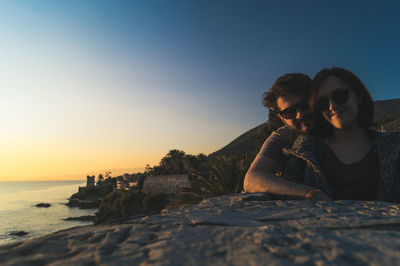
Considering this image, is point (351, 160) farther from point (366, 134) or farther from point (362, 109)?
point (362, 109)

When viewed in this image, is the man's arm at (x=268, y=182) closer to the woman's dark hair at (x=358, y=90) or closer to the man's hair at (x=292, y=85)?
the woman's dark hair at (x=358, y=90)

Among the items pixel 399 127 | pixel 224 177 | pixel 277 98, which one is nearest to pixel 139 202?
pixel 224 177

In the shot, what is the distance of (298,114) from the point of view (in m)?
2.67

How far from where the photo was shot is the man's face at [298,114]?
258 cm

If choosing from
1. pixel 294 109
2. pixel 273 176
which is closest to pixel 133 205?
pixel 294 109

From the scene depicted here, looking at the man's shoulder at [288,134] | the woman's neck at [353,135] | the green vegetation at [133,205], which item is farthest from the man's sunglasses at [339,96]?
the green vegetation at [133,205]

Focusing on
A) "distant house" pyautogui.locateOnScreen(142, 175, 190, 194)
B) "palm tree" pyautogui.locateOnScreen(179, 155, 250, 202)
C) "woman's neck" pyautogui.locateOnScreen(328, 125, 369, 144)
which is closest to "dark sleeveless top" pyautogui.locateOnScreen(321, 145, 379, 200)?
"woman's neck" pyautogui.locateOnScreen(328, 125, 369, 144)

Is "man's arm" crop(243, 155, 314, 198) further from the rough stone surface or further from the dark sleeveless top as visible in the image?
the rough stone surface

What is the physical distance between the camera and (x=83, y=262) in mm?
734

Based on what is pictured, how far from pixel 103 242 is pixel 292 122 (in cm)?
234

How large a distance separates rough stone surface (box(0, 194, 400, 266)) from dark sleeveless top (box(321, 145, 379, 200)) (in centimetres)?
101

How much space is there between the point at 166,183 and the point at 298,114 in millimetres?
33570

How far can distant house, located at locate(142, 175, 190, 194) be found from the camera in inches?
1307

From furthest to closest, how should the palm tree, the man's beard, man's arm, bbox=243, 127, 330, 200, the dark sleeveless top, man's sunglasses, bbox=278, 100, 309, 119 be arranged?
the palm tree, man's sunglasses, bbox=278, 100, 309, 119, the man's beard, the dark sleeveless top, man's arm, bbox=243, 127, 330, 200
